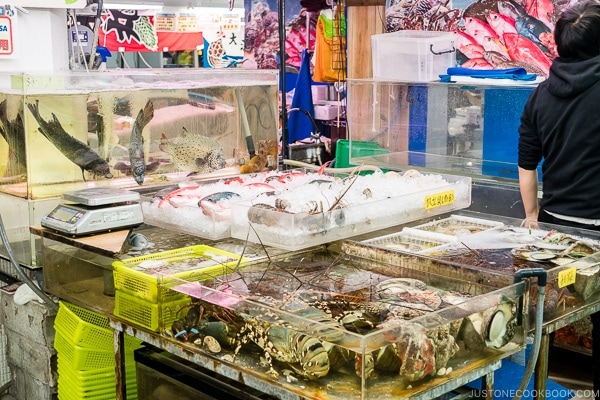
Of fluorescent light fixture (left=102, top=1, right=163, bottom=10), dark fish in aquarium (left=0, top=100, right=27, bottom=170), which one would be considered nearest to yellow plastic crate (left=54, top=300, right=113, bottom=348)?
dark fish in aquarium (left=0, top=100, right=27, bottom=170)

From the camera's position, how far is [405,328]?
1.83 m

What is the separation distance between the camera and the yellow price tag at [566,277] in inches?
92.2

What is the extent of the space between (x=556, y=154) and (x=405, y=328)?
1.87 metres

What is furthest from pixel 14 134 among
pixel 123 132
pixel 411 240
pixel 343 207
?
pixel 411 240

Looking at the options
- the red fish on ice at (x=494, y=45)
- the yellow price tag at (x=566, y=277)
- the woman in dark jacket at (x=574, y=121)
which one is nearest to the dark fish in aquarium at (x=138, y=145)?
the woman in dark jacket at (x=574, y=121)

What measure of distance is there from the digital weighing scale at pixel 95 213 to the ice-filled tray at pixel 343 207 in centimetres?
47

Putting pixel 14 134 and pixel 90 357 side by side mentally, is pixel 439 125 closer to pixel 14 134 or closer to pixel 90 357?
pixel 14 134

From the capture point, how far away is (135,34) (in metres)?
10.7

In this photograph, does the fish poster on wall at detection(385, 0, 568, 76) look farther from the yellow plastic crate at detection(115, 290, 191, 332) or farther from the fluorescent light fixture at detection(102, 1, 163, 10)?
the fluorescent light fixture at detection(102, 1, 163, 10)

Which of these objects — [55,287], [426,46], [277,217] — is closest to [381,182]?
[277,217]

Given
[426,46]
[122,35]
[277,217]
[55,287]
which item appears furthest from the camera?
[122,35]

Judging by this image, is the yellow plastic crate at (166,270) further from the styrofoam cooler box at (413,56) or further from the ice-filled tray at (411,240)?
the styrofoam cooler box at (413,56)

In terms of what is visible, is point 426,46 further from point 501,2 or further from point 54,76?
point 54,76

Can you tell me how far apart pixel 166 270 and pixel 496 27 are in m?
3.72
